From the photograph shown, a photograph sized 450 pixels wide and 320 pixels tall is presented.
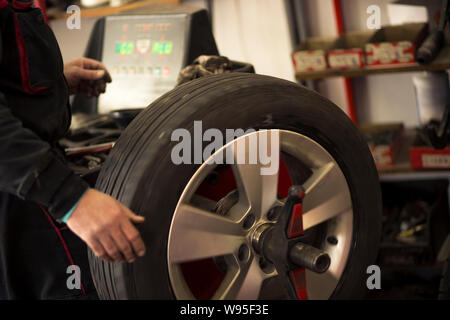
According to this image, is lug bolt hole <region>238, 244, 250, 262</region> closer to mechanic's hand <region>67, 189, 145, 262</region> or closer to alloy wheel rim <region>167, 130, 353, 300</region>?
alloy wheel rim <region>167, 130, 353, 300</region>

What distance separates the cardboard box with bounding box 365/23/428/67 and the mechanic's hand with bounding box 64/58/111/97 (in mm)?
1352

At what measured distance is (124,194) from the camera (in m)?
0.94

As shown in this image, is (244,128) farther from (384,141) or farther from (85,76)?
(384,141)

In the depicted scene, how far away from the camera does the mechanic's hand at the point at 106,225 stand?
89cm

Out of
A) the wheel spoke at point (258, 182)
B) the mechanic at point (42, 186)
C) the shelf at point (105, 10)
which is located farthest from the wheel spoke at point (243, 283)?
the shelf at point (105, 10)

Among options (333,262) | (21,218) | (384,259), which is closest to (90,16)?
(384,259)

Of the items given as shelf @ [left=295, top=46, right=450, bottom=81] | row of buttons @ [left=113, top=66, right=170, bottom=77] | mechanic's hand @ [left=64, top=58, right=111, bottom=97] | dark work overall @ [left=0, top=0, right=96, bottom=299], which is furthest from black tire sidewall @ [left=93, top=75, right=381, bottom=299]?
shelf @ [left=295, top=46, right=450, bottom=81]

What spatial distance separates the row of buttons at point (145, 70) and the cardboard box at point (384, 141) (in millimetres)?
1177

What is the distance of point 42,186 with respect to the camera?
875mm

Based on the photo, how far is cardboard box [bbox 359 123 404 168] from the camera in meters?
2.62

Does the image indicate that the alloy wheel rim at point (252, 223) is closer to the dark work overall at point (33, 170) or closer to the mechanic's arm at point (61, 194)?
the mechanic's arm at point (61, 194)

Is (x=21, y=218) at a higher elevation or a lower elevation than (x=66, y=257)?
higher
